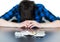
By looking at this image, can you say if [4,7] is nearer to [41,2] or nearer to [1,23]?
[41,2]

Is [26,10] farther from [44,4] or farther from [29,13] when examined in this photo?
[44,4]

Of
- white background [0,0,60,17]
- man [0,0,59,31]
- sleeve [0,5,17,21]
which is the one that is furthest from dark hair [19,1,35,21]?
white background [0,0,60,17]

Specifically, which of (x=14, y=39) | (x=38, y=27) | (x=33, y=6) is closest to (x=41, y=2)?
(x=33, y=6)

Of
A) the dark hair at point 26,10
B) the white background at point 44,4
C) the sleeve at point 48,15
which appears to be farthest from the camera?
the white background at point 44,4

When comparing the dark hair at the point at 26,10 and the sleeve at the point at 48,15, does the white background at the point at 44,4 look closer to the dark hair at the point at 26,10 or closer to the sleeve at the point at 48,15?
the sleeve at the point at 48,15

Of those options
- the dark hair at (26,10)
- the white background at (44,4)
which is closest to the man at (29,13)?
the dark hair at (26,10)

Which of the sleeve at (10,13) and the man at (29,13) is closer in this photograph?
the man at (29,13)

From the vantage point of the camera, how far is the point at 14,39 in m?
1.20

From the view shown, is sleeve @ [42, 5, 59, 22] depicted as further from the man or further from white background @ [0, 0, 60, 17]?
white background @ [0, 0, 60, 17]

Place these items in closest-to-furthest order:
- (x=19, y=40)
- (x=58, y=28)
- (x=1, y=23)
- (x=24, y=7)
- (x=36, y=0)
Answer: (x=19, y=40) → (x=58, y=28) → (x=1, y=23) → (x=24, y=7) → (x=36, y=0)

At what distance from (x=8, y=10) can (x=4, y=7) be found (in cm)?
8

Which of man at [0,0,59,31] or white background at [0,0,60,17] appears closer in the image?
man at [0,0,59,31]

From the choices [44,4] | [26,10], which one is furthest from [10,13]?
[44,4]

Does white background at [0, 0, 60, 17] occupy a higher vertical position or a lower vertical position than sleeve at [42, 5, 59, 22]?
higher
